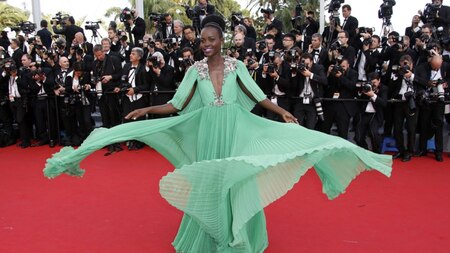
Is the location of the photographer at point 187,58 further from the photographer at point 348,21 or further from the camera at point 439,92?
the camera at point 439,92

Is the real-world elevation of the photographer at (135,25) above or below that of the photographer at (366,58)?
above

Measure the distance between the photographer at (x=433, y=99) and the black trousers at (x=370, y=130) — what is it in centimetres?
57

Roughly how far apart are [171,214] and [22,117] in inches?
190

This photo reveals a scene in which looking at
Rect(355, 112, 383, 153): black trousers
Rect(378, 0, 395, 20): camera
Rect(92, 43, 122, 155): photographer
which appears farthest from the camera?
Rect(378, 0, 395, 20): camera

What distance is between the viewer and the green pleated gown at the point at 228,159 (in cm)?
275

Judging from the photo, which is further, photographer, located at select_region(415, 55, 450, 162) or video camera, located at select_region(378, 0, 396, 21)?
video camera, located at select_region(378, 0, 396, 21)

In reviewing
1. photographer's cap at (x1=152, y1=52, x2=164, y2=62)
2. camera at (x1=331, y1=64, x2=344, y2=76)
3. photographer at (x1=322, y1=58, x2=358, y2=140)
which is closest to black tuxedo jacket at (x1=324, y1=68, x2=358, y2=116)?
photographer at (x1=322, y1=58, x2=358, y2=140)

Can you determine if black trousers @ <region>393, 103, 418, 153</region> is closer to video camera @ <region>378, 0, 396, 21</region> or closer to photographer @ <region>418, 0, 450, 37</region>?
photographer @ <region>418, 0, 450, 37</region>

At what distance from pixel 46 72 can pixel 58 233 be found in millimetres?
4653

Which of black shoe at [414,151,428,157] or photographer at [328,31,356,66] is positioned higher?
photographer at [328,31,356,66]

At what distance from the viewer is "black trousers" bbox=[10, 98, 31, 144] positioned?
7992mm

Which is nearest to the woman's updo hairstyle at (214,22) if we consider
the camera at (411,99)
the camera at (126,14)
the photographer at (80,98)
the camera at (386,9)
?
the camera at (411,99)

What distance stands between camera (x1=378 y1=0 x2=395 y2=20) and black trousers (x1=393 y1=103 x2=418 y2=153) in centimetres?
210

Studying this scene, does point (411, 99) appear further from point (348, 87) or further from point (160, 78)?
point (160, 78)
